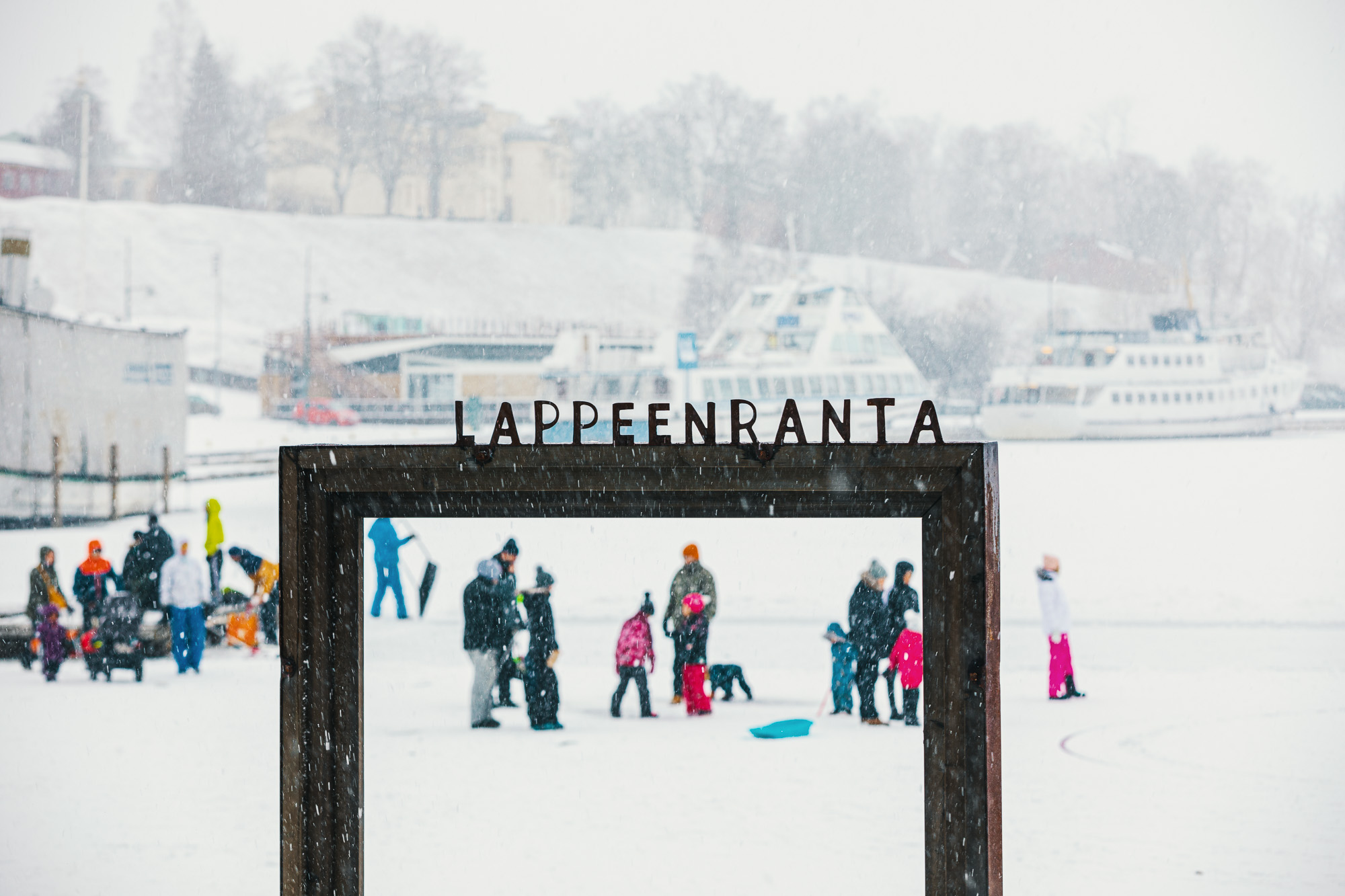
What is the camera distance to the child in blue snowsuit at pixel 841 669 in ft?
28.2

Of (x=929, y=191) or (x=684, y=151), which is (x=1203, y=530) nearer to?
(x=929, y=191)

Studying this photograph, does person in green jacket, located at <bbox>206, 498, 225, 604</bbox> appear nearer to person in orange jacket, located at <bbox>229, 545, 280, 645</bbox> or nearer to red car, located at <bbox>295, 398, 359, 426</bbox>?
person in orange jacket, located at <bbox>229, 545, 280, 645</bbox>

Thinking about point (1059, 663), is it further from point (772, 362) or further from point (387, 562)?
point (772, 362)

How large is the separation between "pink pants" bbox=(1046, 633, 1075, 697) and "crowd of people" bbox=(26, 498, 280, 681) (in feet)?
20.3

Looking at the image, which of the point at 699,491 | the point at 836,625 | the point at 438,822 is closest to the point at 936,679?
the point at 699,491

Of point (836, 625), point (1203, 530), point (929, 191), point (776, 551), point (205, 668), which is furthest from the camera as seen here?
point (929, 191)

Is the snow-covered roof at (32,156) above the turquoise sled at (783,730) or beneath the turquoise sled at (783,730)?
above

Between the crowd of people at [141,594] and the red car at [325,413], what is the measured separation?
96.0 feet

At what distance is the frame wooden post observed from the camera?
275cm

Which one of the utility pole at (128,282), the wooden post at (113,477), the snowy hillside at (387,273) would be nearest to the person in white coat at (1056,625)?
the wooden post at (113,477)

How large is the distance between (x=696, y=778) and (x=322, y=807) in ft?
14.2

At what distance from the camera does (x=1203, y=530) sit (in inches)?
1155

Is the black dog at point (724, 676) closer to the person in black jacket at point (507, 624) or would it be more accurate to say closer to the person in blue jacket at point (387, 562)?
the person in black jacket at point (507, 624)

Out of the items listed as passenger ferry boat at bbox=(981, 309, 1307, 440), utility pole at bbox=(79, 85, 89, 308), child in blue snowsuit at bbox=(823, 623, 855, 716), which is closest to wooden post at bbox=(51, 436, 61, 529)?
child in blue snowsuit at bbox=(823, 623, 855, 716)
